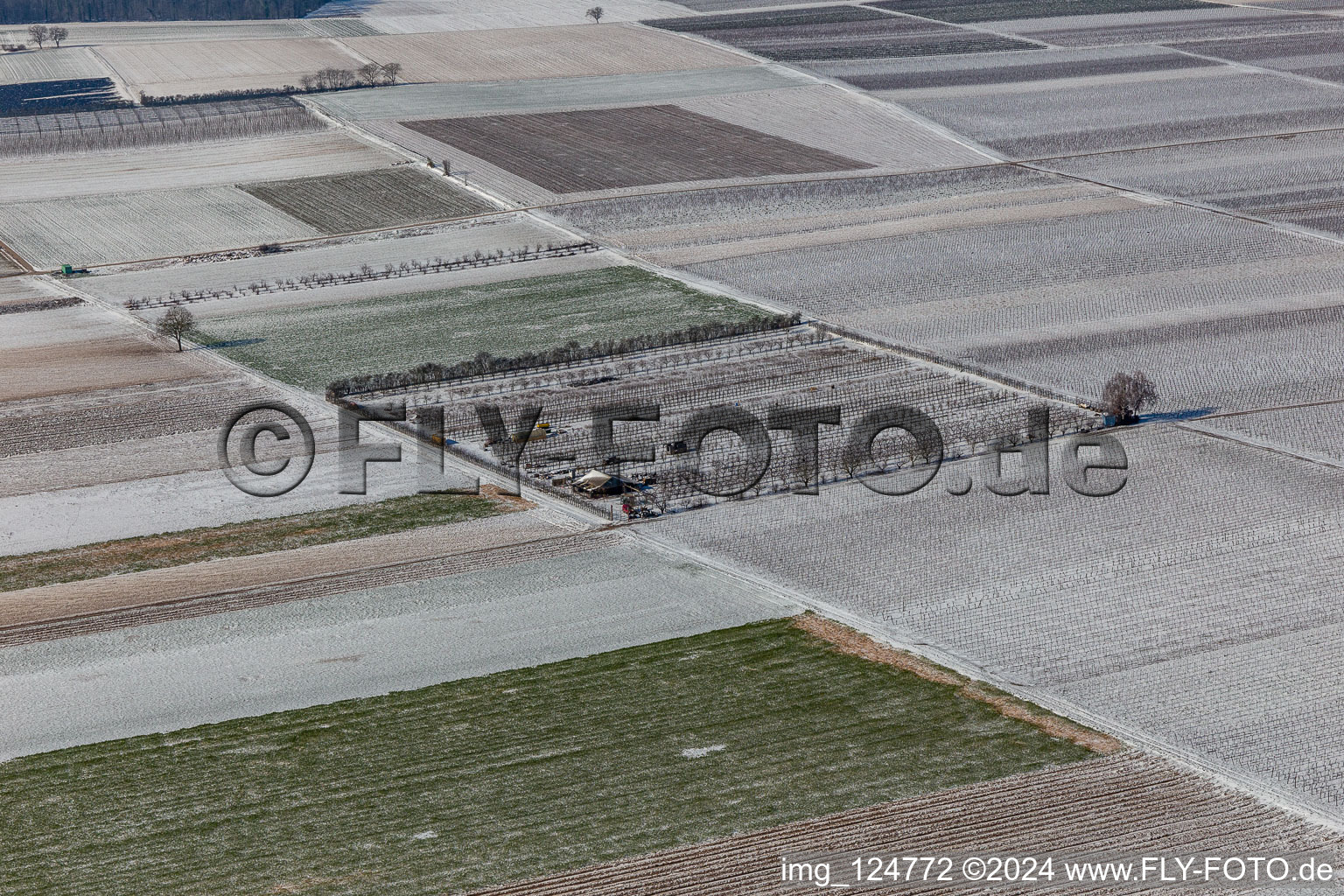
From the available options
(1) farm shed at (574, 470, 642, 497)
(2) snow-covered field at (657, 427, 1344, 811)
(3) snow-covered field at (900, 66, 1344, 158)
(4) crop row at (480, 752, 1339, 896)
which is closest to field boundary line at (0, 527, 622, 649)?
(1) farm shed at (574, 470, 642, 497)

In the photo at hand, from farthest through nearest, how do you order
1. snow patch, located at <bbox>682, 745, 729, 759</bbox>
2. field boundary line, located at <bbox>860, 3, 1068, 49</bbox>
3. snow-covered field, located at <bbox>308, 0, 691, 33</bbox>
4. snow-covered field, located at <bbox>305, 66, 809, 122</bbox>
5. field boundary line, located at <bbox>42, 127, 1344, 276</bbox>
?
snow-covered field, located at <bbox>308, 0, 691, 33</bbox> → field boundary line, located at <bbox>860, 3, 1068, 49</bbox> → snow-covered field, located at <bbox>305, 66, 809, 122</bbox> → field boundary line, located at <bbox>42, 127, 1344, 276</bbox> → snow patch, located at <bbox>682, 745, 729, 759</bbox>

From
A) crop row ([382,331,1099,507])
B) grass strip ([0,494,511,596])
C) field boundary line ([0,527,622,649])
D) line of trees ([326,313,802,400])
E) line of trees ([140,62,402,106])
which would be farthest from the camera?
line of trees ([140,62,402,106])

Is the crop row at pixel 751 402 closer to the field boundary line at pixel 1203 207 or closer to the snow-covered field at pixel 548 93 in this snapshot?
the field boundary line at pixel 1203 207

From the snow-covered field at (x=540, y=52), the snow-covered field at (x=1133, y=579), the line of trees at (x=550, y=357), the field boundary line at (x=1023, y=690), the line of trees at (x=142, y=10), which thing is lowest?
the field boundary line at (x=1023, y=690)

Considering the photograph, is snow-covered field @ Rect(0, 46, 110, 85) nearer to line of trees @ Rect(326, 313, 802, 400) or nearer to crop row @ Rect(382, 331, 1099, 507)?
line of trees @ Rect(326, 313, 802, 400)

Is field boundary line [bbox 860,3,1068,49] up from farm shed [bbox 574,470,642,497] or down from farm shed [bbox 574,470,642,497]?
up

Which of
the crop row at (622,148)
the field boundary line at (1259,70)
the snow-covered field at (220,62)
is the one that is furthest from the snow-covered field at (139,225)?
the field boundary line at (1259,70)
